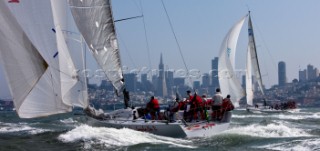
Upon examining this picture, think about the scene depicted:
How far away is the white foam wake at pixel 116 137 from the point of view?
18.1m

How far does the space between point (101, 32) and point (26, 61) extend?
7.79 metres

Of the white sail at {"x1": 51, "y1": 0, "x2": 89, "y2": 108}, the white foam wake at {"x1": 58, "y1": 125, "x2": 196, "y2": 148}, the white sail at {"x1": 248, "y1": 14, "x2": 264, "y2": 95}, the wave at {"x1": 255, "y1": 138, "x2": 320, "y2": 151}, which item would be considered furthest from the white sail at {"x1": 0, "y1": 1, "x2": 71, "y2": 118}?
the white sail at {"x1": 248, "y1": 14, "x2": 264, "y2": 95}

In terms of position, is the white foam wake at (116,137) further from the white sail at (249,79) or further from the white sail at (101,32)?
the white sail at (249,79)

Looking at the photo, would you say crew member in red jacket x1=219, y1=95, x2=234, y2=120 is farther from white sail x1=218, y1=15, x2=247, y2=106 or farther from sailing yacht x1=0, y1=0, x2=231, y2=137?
white sail x1=218, y1=15, x2=247, y2=106

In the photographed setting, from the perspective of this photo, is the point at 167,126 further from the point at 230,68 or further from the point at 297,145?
the point at 230,68

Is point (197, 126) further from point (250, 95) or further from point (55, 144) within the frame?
point (250, 95)

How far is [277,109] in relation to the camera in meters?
54.5

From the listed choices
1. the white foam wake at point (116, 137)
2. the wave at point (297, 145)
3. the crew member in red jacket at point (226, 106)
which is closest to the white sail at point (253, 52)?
the crew member in red jacket at point (226, 106)

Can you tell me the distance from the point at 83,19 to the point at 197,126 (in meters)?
6.55

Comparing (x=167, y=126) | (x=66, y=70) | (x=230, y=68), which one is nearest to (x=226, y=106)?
(x=167, y=126)

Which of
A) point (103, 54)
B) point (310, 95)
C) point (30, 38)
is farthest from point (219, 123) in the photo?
point (310, 95)

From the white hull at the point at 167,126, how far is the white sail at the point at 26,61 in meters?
3.93

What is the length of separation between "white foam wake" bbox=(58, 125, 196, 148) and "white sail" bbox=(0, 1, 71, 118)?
216 cm

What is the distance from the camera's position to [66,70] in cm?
2019
